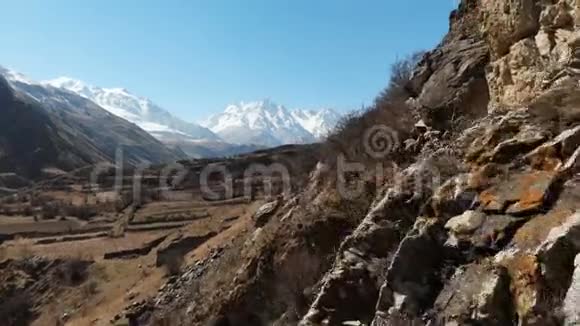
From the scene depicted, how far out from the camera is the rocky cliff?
287 inches

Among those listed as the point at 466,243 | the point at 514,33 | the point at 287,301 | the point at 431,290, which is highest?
the point at 514,33

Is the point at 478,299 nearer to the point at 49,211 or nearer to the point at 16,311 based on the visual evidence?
the point at 16,311

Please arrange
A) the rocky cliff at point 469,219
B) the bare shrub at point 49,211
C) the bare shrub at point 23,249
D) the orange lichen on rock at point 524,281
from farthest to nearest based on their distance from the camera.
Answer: the bare shrub at point 49,211 → the bare shrub at point 23,249 → the rocky cliff at point 469,219 → the orange lichen on rock at point 524,281

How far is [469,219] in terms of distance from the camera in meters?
8.75

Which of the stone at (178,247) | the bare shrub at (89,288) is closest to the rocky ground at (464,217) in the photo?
the stone at (178,247)

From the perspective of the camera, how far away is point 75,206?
84.8 meters

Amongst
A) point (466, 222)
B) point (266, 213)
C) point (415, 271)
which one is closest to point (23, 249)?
point (266, 213)

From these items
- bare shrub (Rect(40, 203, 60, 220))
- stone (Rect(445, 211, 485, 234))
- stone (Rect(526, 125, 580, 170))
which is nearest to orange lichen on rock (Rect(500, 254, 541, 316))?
stone (Rect(445, 211, 485, 234))

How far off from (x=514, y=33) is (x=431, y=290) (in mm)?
6963

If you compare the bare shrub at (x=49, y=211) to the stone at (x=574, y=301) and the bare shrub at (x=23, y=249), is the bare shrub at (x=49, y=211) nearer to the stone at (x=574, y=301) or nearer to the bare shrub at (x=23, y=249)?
the bare shrub at (x=23, y=249)

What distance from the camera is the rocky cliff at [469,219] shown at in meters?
7.30

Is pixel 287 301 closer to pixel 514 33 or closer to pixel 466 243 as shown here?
pixel 466 243

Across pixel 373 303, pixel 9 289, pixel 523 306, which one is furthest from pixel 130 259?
Result: pixel 523 306

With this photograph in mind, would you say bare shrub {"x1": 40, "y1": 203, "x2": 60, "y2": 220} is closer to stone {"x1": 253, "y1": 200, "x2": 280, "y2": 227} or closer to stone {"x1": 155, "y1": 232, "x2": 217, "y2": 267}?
stone {"x1": 155, "y1": 232, "x2": 217, "y2": 267}
